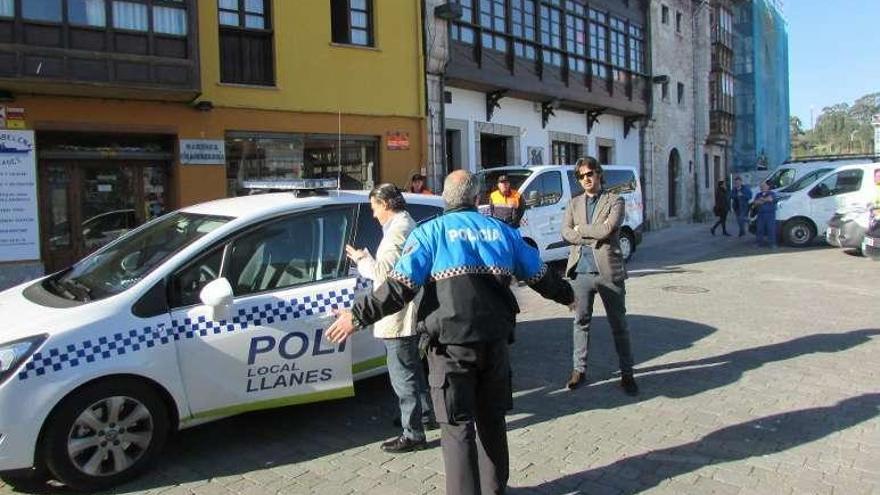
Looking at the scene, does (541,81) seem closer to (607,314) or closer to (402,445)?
(607,314)

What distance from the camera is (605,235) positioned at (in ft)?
18.6

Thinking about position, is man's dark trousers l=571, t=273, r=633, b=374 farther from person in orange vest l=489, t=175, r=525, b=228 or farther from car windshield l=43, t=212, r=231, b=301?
person in orange vest l=489, t=175, r=525, b=228

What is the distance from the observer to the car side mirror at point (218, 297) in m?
4.12

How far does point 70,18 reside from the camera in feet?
34.8

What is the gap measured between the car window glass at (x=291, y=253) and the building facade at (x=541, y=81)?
11.7 meters

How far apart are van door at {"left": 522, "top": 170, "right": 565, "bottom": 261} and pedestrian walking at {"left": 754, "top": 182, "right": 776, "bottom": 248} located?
25.0 feet

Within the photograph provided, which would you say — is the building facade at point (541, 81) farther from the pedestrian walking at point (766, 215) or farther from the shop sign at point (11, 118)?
the shop sign at point (11, 118)

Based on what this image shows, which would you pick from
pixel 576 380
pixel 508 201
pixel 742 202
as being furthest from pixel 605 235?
pixel 742 202

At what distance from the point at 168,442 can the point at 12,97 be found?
26.2ft

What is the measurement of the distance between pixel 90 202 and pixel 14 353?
8.57 meters

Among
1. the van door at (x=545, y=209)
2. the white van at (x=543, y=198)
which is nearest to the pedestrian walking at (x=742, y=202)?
the white van at (x=543, y=198)

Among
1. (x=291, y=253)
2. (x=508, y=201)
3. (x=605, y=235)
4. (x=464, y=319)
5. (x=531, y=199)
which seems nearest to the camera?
(x=464, y=319)

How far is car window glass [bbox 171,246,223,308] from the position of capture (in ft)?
14.4

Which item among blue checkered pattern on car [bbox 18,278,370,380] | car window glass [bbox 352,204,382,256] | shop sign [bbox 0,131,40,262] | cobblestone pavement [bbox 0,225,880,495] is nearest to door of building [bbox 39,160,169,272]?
shop sign [bbox 0,131,40,262]
